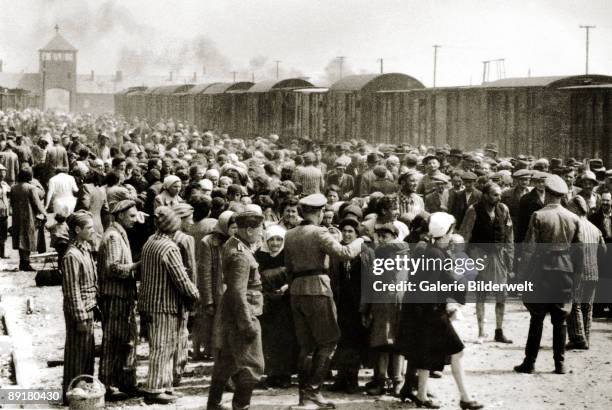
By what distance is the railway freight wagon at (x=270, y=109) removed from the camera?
1310 inches

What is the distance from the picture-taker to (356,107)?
1199 inches

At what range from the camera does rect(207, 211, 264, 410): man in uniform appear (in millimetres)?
6871

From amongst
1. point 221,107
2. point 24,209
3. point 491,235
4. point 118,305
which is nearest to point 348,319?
point 118,305

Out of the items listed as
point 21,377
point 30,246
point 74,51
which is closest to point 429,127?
point 30,246

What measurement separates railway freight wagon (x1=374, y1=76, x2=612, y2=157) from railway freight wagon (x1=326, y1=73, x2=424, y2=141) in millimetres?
352

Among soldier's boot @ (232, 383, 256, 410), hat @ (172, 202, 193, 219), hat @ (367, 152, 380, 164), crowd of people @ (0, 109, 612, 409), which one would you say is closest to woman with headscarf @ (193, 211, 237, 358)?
crowd of people @ (0, 109, 612, 409)

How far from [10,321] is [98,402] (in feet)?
14.9

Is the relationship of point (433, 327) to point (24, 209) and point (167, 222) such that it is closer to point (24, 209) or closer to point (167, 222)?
point (167, 222)

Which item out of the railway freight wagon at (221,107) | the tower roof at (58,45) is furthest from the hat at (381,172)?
the tower roof at (58,45)

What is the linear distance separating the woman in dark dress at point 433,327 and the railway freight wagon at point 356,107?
21777 mm

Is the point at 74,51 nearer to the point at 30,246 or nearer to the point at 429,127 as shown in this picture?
the point at 429,127

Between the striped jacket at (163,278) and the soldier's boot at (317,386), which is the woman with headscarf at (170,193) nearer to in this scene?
the striped jacket at (163,278)

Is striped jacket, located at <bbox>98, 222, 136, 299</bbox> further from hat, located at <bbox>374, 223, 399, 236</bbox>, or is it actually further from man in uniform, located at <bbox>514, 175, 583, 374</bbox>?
man in uniform, located at <bbox>514, 175, 583, 374</bbox>

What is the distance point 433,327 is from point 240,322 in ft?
5.59
